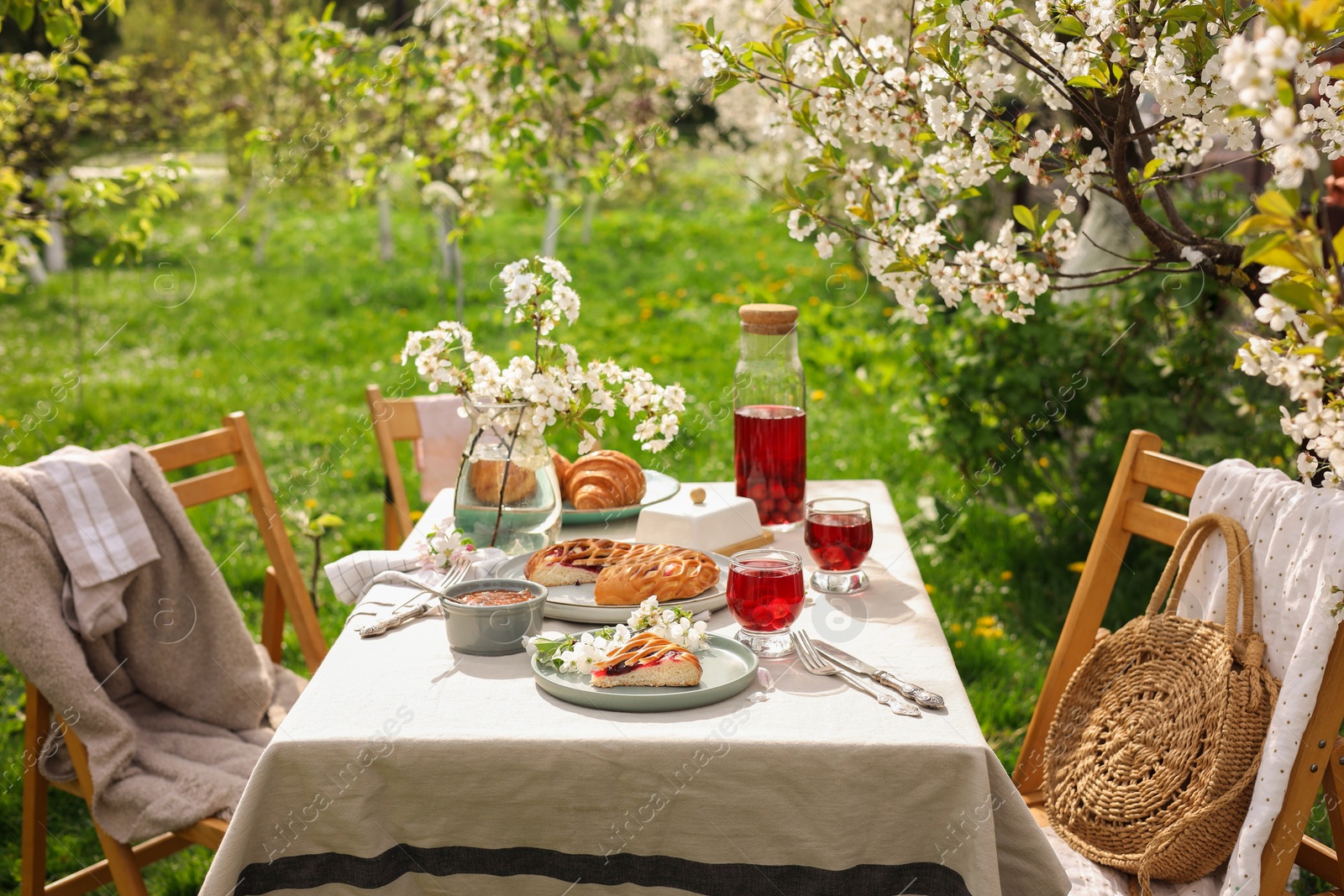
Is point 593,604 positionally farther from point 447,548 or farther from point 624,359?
point 624,359

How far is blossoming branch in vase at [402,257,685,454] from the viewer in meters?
1.96

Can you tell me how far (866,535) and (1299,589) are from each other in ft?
2.22

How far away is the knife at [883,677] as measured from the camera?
149 cm

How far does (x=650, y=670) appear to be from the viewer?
1527mm

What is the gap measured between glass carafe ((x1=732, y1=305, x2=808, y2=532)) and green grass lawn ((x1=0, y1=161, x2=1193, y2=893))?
Answer: 1.30 m

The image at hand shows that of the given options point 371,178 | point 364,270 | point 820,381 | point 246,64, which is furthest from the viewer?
point 246,64

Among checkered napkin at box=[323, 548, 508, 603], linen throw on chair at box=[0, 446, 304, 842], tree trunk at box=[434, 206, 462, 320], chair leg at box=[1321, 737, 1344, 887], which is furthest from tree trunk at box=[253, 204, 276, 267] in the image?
chair leg at box=[1321, 737, 1344, 887]

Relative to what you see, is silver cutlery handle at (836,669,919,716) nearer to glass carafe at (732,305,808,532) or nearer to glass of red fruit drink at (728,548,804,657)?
glass of red fruit drink at (728,548,804,657)

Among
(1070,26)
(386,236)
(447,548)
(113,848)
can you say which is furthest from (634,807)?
(386,236)

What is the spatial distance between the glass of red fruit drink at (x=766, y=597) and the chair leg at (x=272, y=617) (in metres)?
1.45

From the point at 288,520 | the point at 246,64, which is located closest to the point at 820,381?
the point at 288,520

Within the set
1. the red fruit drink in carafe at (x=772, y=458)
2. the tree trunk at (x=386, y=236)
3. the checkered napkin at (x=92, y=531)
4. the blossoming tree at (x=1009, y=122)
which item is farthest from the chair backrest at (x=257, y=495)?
the tree trunk at (x=386, y=236)

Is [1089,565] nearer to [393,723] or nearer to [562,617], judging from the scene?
→ [562,617]

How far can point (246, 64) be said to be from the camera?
34.2ft
